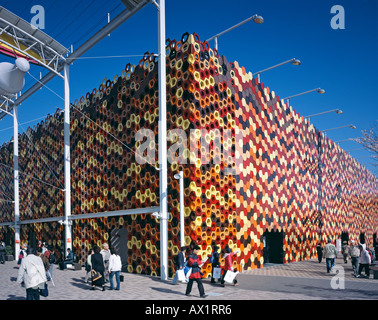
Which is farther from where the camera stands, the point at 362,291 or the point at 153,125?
the point at 153,125

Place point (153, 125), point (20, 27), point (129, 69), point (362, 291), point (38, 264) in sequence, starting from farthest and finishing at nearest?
point (20, 27) < point (129, 69) < point (153, 125) < point (362, 291) < point (38, 264)

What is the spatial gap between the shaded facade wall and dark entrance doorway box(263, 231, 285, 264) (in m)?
0.35

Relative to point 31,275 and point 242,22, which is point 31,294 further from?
point 242,22

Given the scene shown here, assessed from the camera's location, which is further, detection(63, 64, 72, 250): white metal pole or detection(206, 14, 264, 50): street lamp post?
detection(63, 64, 72, 250): white metal pole

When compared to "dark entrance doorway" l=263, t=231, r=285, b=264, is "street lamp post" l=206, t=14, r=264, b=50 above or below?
above

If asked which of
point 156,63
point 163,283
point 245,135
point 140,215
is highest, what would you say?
point 156,63

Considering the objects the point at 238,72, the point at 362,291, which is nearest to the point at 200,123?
the point at 238,72

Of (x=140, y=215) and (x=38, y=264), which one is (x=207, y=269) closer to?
(x=140, y=215)

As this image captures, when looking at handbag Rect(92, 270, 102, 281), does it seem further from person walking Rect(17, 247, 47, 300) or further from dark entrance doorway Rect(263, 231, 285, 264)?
dark entrance doorway Rect(263, 231, 285, 264)

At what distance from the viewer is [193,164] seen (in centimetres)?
1614

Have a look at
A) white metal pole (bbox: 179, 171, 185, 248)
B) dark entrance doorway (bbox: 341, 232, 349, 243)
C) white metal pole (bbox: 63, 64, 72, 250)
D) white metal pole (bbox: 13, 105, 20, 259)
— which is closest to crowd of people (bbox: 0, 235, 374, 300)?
white metal pole (bbox: 179, 171, 185, 248)

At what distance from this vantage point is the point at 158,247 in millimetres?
16578

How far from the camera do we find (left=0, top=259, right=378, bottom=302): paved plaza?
11453 millimetres
